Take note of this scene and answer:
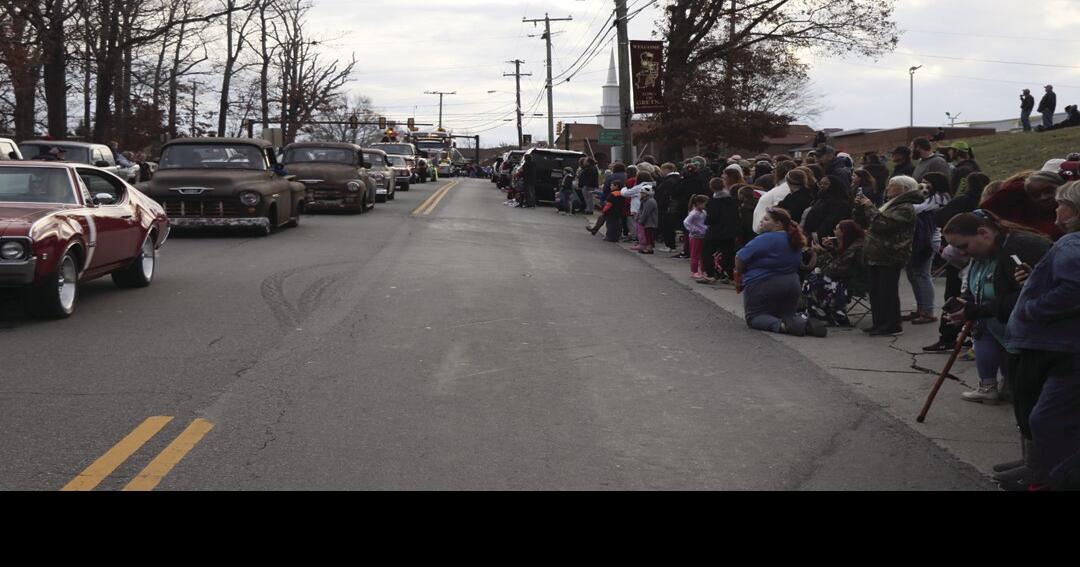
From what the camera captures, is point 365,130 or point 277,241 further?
point 365,130

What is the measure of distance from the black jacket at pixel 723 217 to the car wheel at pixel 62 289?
815 cm

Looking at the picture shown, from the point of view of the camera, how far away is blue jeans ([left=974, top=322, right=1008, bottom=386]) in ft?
24.8

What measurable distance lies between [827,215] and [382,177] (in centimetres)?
2392

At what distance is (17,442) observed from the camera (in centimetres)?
596

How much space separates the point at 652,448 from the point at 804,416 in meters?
1.49

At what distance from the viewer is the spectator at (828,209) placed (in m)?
12.2

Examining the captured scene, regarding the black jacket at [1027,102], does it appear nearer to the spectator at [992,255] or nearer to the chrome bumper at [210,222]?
the chrome bumper at [210,222]

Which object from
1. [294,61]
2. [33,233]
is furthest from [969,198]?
[294,61]

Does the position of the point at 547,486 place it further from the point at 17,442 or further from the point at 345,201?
the point at 345,201

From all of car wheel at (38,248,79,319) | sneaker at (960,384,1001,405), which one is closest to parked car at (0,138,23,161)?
car wheel at (38,248,79,319)

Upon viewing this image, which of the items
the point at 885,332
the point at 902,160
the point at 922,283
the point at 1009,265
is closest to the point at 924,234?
the point at 922,283

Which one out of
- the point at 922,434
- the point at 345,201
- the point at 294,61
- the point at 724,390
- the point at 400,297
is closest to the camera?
the point at 922,434

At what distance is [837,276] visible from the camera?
11.4 metres

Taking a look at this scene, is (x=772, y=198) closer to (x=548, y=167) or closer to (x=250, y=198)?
(x=250, y=198)
